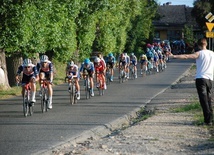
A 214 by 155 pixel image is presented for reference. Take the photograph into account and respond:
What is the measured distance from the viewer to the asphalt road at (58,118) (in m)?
11.9

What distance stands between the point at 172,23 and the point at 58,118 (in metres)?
94.0

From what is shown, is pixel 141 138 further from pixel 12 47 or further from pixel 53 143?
pixel 12 47

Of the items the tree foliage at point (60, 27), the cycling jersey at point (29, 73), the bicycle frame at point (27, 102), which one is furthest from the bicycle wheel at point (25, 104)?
the tree foliage at point (60, 27)

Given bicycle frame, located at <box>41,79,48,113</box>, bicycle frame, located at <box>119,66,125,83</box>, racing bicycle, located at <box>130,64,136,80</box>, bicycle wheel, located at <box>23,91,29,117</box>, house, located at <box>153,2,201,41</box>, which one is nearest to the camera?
bicycle wheel, located at <box>23,91,29,117</box>

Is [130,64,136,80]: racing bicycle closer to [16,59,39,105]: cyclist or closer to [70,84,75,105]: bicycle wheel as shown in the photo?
[70,84,75,105]: bicycle wheel

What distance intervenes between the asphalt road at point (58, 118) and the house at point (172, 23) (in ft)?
274

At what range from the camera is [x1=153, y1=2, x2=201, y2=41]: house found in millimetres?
108125

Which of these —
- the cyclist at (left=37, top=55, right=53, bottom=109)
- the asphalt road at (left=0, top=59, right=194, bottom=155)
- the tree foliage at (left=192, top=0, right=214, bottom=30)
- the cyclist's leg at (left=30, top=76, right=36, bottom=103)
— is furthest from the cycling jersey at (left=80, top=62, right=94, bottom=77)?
the tree foliage at (left=192, top=0, right=214, bottom=30)

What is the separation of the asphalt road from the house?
8347 centimetres

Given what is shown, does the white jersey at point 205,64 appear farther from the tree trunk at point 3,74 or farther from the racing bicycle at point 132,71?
the racing bicycle at point 132,71

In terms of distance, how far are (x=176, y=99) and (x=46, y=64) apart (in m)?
5.42

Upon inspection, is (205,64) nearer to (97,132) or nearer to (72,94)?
(97,132)

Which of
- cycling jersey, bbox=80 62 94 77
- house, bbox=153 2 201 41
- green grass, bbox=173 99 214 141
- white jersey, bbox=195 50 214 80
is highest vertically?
house, bbox=153 2 201 41

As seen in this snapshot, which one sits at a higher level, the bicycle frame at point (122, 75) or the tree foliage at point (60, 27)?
the tree foliage at point (60, 27)
